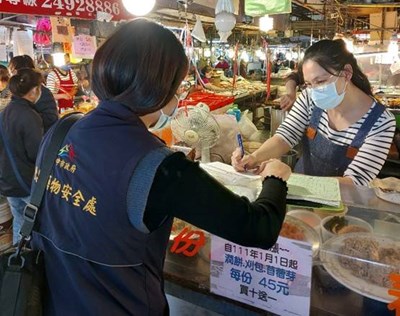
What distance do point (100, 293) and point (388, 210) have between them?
1.28 meters

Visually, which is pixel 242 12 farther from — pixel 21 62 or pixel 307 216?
pixel 307 216

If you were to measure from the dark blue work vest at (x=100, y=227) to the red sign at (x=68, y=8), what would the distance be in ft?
9.77

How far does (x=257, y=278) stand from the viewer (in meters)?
1.34

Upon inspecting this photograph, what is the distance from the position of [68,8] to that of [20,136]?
151 centimetres

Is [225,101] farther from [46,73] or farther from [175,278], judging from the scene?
[46,73]

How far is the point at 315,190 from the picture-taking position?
1559 mm

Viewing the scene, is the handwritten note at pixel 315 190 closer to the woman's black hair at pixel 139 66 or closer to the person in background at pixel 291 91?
the woman's black hair at pixel 139 66

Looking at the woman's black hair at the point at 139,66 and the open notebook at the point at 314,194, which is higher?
the woman's black hair at the point at 139,66

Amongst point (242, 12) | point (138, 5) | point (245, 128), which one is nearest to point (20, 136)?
point (138, 5)

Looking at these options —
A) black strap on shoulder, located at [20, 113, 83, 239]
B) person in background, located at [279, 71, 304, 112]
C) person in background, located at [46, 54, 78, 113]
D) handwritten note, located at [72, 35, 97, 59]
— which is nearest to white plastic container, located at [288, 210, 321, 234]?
black strap on shoulder, located at [20, 113, 83, 239]

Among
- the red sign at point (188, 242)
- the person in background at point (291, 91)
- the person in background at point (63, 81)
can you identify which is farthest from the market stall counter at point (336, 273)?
the person in background at point (63, 81)

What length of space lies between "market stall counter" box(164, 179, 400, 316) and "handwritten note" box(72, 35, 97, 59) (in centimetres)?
402

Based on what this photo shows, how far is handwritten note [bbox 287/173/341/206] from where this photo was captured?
1.47m

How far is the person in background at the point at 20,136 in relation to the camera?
3492 mm
